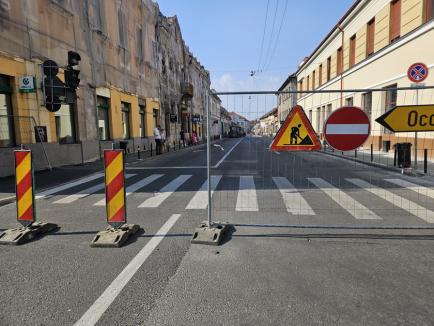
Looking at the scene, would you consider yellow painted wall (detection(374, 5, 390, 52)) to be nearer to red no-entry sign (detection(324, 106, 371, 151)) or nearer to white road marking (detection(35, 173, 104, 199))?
red no-entry sign (detection(324, 106, 371, 151))

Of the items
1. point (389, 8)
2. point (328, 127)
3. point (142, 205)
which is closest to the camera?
point (328, 127)

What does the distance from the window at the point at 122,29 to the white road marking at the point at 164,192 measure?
49.6ft

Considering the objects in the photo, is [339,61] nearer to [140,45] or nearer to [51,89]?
[140,45]

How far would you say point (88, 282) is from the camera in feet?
11.3

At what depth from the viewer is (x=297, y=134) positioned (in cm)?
511

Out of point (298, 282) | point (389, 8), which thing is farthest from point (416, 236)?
point (389, 8)

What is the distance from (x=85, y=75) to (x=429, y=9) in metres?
16.7

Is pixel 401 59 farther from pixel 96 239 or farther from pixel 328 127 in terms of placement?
pixel 96 239

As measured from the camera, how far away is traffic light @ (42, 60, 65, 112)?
36.9 ft

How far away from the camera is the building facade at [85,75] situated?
38.3ft

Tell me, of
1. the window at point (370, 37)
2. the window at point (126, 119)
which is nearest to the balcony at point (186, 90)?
the window at point (126, 119)

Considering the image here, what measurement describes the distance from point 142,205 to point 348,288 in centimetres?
477

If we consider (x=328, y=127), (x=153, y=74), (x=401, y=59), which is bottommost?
(x=328, y=127)

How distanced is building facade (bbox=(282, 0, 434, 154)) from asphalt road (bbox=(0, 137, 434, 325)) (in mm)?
1848
